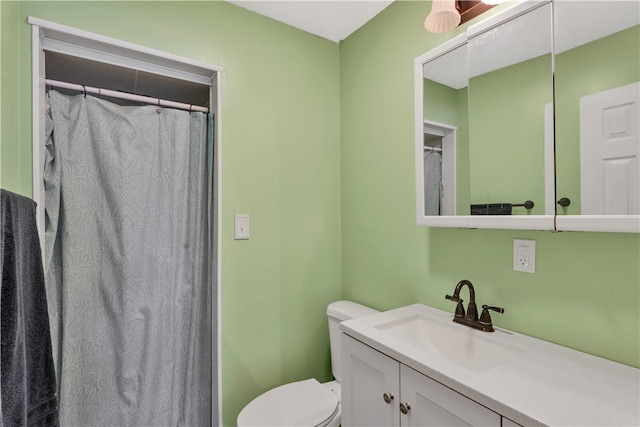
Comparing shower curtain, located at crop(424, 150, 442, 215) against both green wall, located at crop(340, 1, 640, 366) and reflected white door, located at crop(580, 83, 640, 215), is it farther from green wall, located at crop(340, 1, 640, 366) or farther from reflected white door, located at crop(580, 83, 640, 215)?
reflected white door, located at crop(580, 83, 640, 215)

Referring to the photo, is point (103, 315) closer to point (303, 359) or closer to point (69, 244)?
point (69, 244)

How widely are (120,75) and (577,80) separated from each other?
1949 millimetres

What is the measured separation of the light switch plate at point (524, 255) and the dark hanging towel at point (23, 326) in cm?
146

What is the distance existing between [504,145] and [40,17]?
184cm

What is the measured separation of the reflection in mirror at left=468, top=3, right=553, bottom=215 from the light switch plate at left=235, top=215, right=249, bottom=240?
108 cm

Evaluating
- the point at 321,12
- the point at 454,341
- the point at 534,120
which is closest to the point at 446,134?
the point at 534,120

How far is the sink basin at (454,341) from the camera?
3.47ft

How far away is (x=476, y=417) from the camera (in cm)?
78

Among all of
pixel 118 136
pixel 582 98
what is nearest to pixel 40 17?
pixel 118 136

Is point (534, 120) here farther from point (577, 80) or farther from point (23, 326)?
point (23, 326)

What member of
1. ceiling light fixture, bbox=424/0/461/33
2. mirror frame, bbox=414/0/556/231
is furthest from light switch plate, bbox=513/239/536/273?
ceiling light fixture, bbox=424/0/461/33

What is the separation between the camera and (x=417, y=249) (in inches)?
59.6

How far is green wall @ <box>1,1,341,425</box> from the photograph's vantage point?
1.53 m

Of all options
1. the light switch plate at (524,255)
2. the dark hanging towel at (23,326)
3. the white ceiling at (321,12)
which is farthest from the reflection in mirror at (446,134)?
the dark hanging towel at (23,326)
